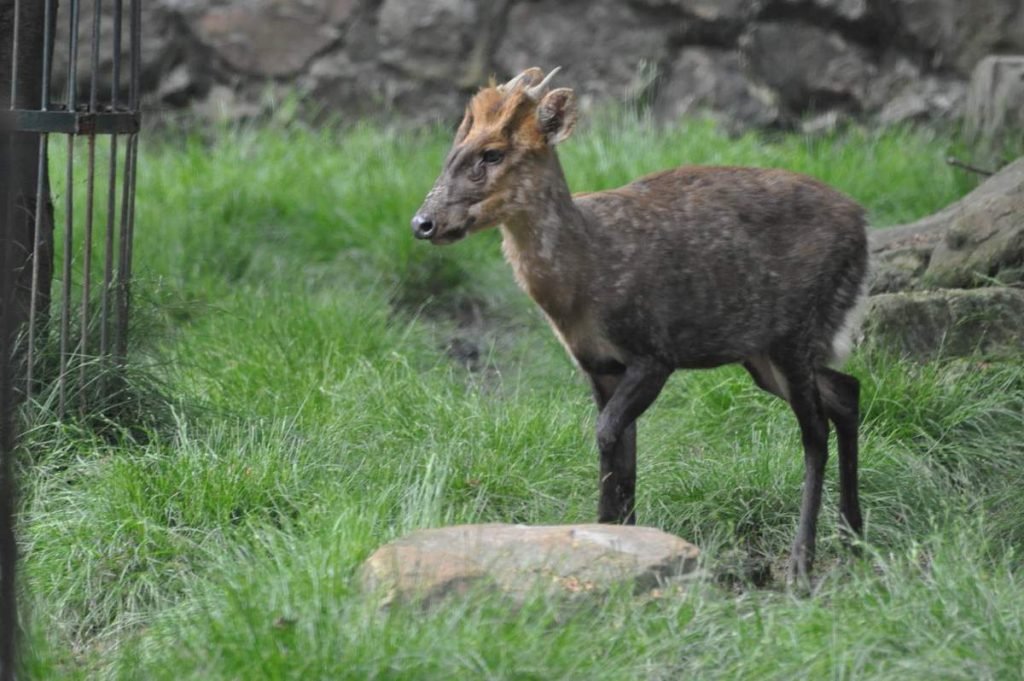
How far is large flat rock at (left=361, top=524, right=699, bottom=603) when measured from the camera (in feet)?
12.4

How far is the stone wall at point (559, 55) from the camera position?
951 centimetres

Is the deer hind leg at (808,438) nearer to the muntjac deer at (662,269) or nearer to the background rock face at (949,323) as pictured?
the muntjac deer at (662,269)

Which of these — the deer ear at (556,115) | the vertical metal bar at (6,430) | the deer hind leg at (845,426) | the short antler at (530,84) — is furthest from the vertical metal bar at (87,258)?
the vertical metal bar at (6,430)

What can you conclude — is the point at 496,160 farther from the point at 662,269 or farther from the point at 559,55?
the point at 559,55

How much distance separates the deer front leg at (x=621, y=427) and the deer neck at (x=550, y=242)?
27cm

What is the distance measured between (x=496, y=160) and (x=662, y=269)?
59cm

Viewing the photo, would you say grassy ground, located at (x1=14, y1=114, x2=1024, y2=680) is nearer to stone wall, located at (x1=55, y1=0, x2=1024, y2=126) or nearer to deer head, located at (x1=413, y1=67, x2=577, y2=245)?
deer head, located at (x1=413, y1=67, x2=577, y2=245)

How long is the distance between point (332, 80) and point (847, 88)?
3088mm

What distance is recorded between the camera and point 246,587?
12.6ft

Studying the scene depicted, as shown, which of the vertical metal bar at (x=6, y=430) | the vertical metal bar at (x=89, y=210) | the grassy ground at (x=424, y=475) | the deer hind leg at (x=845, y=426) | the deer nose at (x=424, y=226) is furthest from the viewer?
the vertical metal bar at (x=89, y=210)

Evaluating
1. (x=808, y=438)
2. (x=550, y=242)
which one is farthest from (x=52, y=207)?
(x=808, y=438)

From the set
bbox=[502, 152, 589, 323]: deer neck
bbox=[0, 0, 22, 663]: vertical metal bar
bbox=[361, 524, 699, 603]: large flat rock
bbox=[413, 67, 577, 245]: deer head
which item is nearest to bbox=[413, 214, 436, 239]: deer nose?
bbox=[413, 67, 577, 245]: deer head

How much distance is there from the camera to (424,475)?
4996 mm

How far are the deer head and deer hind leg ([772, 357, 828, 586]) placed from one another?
38.0 inches
